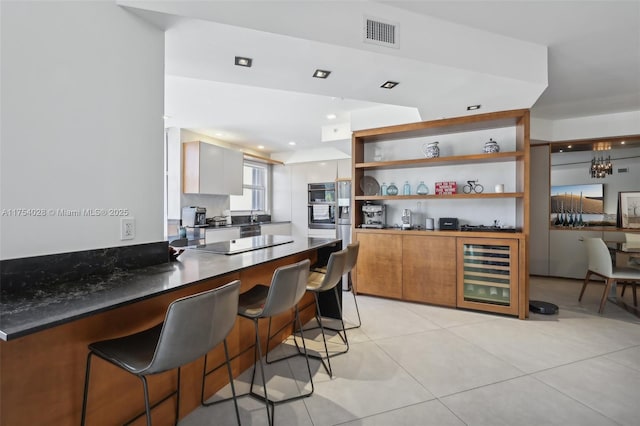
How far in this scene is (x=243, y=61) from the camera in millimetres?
2070

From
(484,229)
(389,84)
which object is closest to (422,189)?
(484,229)

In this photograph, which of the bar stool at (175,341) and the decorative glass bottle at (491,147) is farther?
the decorative glass bottle at (491,147)

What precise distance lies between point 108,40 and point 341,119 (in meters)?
3.19

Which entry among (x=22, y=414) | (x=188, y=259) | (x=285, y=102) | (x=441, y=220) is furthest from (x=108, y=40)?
(x=441, y=220)

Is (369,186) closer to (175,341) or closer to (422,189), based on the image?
(422,189)

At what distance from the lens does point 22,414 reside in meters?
0.97

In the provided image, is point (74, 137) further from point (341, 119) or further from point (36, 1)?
point (341, 119)

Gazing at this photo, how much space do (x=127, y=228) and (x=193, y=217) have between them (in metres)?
3.08

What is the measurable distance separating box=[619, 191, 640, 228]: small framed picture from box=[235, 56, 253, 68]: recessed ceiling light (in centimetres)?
611

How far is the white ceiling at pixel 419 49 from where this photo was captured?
1783 millimetres

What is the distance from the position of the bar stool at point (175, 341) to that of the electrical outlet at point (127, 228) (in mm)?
605

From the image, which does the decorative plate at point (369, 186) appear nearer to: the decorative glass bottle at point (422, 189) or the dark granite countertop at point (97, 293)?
the decorative glass bottle at point (422, 189)

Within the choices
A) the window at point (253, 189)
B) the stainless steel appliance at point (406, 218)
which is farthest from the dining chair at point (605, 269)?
the window at point (253, 189)

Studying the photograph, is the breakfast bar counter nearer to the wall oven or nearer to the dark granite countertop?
the dark granite countertop
